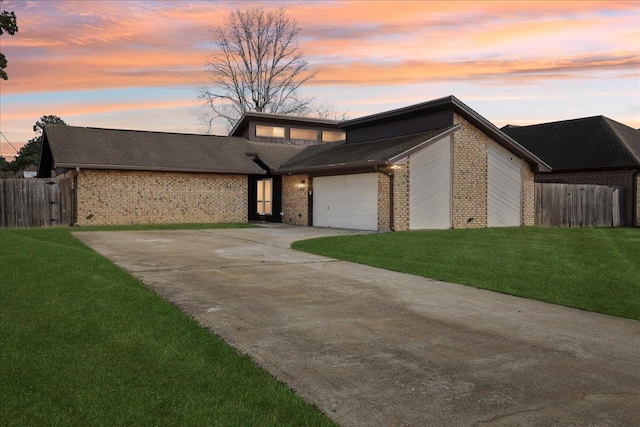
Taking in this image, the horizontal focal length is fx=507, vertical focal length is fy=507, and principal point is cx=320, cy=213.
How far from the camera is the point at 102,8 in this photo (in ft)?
55.4

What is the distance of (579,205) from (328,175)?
549 inches

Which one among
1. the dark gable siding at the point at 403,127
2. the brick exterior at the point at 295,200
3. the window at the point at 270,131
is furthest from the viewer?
the window at the point at 270,131

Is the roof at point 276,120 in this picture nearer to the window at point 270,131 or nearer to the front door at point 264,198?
the window at point 270,131

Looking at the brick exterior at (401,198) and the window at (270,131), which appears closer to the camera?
the brick exterior at (401,198)

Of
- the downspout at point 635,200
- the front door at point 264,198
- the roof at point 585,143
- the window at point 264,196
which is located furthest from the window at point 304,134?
the downspout at point 635,200

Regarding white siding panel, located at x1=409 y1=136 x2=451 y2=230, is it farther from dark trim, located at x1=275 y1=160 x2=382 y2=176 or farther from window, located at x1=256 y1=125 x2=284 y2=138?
window, located at x1=256 y1=125 x2=284 y2=138

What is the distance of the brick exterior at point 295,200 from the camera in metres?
25.6

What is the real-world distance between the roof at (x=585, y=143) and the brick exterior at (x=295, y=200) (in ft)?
50.9

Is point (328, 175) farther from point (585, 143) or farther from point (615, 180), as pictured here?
point (585, 143)

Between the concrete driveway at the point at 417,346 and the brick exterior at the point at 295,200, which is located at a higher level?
the brick exterior at the point at 295,200

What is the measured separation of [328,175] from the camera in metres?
23.9

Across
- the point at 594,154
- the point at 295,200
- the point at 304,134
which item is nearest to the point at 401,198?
the point at 295,200

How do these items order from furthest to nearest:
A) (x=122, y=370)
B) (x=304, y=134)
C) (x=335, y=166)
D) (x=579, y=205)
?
1. (x=304, y=134)
2. (x=579, y=205)
3. (x=335, y=166)
4. (x=122, y=370)

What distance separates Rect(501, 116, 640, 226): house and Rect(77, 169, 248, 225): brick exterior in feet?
61.9
